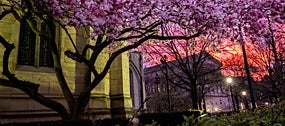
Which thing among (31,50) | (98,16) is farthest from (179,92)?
(98,16)

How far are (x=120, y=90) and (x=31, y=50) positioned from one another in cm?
393

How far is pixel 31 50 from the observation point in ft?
35.9

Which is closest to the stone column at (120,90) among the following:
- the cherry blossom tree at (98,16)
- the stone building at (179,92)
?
the cherry blossom tree at (98,16)

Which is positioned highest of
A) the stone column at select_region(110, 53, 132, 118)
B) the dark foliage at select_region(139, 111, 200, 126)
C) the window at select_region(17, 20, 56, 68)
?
the window at select_region(17, 20, 56, 68)

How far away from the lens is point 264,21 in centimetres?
958

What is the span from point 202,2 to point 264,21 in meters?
2.85

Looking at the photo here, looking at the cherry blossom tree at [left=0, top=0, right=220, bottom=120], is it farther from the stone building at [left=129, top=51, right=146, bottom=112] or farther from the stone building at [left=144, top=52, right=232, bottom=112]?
the stone building at [left=129, top=51, right=146, bottom=112]

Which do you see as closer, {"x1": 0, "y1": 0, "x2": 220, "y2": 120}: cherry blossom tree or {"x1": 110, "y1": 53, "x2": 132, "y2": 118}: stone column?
{"x1": 0, "y1": 0, "x2": 220, "y2": 120}: cherry blossom tree

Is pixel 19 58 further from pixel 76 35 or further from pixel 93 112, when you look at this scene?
pixel 93 112

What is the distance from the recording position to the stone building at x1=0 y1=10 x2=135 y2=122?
9.69 metres

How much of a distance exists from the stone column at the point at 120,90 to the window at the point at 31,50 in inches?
112

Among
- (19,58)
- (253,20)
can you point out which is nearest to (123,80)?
(19,58)

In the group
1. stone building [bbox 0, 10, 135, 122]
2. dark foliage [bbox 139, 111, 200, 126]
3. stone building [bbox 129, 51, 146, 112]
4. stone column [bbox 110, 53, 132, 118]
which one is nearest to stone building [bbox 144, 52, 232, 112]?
stone building [bbox 129, 51, 146, 112]

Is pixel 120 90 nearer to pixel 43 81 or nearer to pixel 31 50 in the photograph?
pixel 43 81
